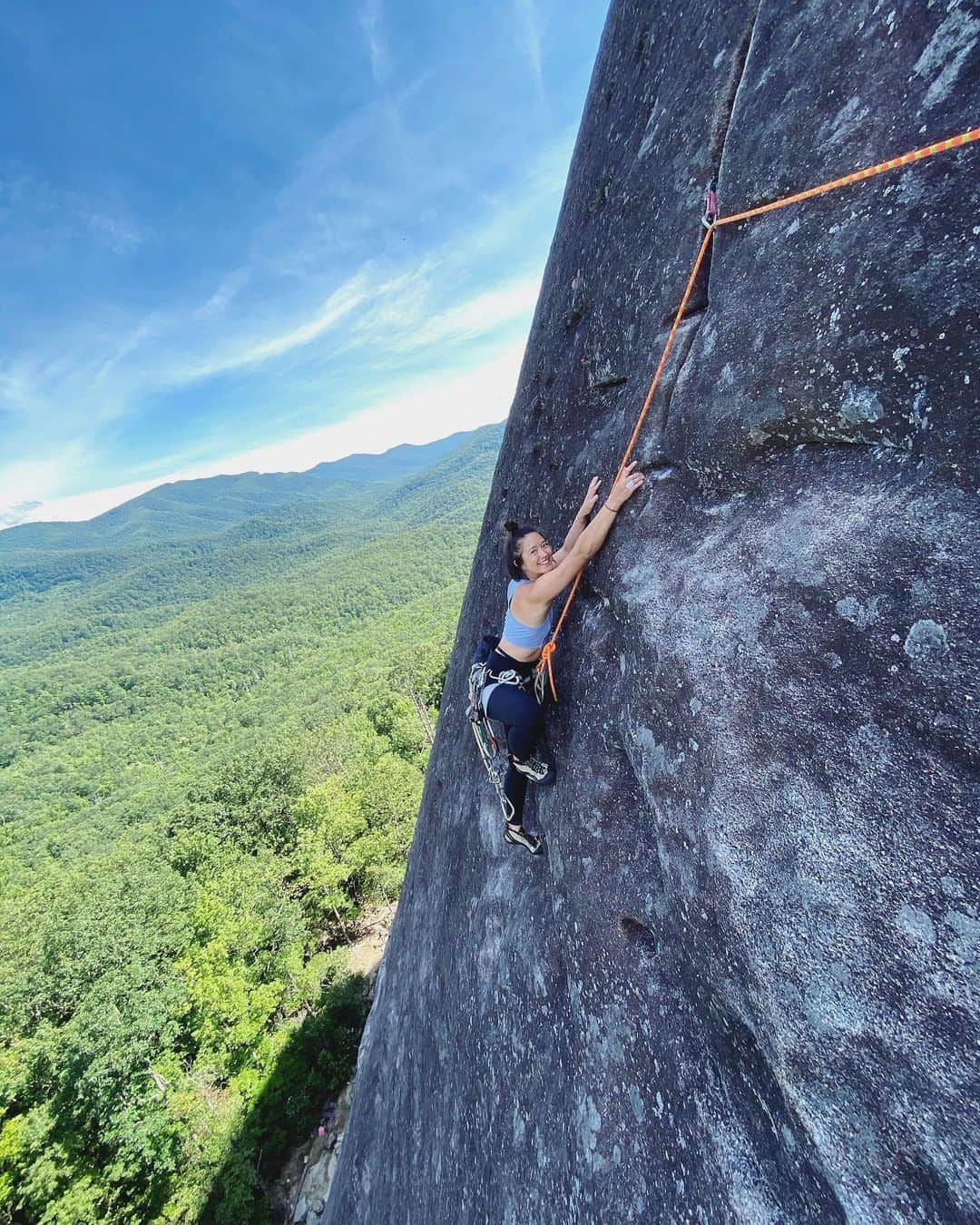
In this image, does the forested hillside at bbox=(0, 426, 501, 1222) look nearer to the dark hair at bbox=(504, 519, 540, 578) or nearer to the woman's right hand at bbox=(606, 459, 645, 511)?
the dark hair at bbox=(504, 519, 540, 578)

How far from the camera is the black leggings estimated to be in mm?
4148

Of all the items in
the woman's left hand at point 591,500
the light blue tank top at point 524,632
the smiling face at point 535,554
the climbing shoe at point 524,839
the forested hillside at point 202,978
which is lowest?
the forested hillside at point 202,978

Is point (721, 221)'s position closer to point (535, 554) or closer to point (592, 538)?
point (592, 538)

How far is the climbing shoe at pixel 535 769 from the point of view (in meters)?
4.28

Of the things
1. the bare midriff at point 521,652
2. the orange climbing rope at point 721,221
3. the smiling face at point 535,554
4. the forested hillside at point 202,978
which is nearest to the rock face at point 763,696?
the orange climbing rope at point 721,221

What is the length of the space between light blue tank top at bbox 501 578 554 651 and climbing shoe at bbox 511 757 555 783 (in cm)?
90

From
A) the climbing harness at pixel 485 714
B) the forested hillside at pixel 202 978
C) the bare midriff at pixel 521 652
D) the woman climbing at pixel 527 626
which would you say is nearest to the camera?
the woman climbing at pixel 527 626

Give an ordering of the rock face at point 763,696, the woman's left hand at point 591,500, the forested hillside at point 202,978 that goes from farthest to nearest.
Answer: the forested hillside at point 202,978, the woman's left hand at point 591,500, the rock face at point 763,696

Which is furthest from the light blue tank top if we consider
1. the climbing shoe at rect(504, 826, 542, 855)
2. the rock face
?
the climbing shoe at rect(504, 826, 542, 855)

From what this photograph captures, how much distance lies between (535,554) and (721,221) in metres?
2.25

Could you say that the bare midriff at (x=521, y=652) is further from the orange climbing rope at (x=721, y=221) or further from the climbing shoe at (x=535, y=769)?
the climbing shoe at (x=535, y=769)

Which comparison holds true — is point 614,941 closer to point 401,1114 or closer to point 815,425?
point 815,425

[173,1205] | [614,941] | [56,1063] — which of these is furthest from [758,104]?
[56,1063]

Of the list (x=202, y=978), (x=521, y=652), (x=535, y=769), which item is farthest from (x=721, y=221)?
(x=202, y=978)
